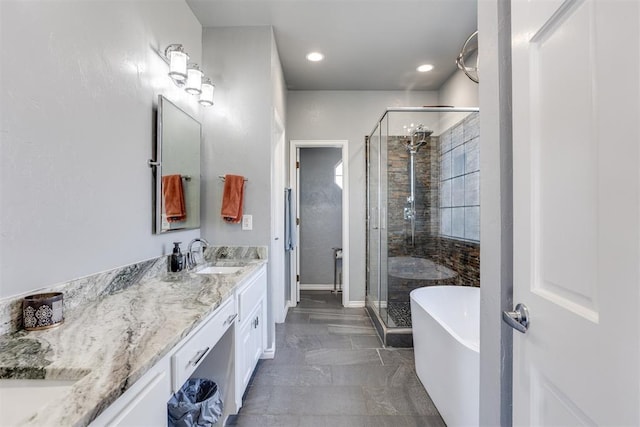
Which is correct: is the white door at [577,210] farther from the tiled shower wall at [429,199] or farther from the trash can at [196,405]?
the tiled shower wall at [429,199]

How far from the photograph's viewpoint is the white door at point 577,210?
532 mm

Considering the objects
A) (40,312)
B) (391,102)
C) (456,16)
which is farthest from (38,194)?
(391,102)

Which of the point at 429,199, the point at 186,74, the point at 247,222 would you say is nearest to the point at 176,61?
the point at 186,74

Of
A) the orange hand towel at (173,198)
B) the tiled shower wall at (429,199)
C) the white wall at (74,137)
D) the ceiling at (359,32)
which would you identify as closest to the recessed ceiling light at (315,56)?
the ceiling at (359,32)

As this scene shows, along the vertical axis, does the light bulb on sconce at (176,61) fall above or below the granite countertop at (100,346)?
above

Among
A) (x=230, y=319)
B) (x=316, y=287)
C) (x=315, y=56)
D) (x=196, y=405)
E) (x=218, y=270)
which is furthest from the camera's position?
(x=316, y=287)

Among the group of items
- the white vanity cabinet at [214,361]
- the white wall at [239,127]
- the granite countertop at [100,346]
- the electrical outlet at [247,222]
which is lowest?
the white vanity cabinet at [214,361]

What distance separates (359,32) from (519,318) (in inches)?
103

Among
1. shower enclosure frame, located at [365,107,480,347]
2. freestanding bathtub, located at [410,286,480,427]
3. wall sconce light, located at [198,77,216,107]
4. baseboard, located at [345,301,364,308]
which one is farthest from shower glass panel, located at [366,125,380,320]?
wall sconce light, located at [198,77,216,107]

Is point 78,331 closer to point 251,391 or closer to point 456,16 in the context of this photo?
point 251,391

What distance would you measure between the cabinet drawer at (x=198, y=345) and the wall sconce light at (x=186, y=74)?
144cm

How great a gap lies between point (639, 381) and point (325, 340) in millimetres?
2585

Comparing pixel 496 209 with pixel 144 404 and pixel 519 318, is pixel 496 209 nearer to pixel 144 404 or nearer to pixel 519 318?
pixel 519 318

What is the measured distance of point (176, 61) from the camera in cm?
189
